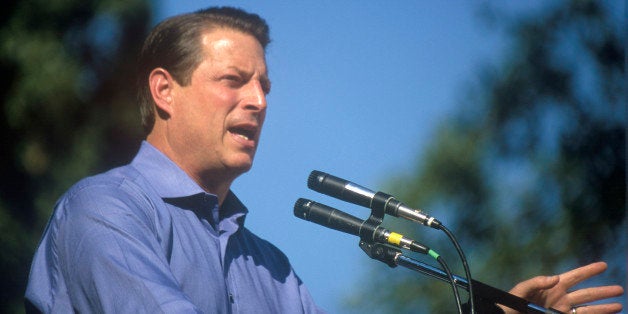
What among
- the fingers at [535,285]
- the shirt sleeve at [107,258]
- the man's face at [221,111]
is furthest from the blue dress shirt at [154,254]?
the fingers at [535,285]

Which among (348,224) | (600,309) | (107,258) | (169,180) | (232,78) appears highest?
(600,309)

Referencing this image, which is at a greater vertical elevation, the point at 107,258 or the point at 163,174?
the point at 163,174

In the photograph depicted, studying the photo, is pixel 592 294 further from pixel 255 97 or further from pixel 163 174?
pixel 163 174

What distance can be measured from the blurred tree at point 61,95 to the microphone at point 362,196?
175cm

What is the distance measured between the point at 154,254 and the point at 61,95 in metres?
2.19

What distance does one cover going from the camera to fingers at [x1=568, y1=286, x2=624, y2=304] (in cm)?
229

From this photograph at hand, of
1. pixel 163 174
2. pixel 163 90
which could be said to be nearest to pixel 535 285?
pixel 163 174

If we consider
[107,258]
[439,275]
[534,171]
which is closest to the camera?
[107,258]

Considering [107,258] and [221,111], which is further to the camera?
[221,111]

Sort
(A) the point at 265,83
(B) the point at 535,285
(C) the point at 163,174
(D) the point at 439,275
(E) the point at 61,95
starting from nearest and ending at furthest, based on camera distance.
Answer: (D) the point at 439,275, (B) the point at 535,285, (C) the point at 163,174, (A) the point at 265,83, (E) the point at 61,95

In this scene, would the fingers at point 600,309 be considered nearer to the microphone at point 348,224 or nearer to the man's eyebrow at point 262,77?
the microphone at point 348,224

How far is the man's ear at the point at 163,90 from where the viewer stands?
102 inches

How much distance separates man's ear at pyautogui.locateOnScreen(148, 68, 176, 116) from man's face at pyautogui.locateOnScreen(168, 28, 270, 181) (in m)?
0.02

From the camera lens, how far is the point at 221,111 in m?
Answer: 2.48
